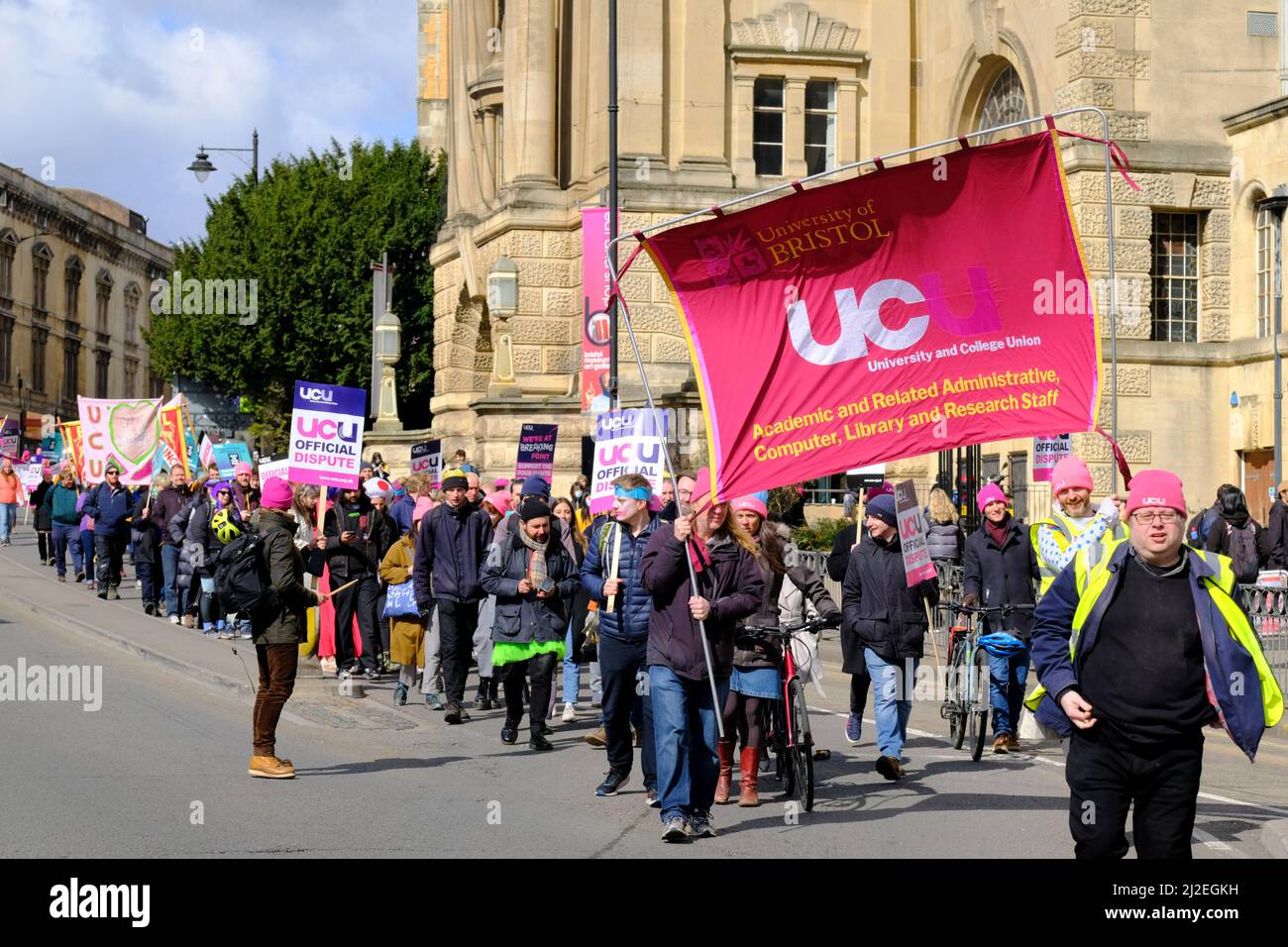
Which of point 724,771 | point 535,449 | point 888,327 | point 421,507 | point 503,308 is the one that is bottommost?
point 724,771

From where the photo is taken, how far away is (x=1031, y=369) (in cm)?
999

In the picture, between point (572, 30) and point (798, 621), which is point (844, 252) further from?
point (572, 30)

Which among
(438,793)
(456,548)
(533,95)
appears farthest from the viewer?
(533,95)

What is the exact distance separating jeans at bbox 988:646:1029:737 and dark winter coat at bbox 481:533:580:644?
3088mm

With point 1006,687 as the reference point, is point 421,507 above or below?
above

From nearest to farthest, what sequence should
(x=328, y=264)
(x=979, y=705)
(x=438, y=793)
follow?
(x=438, y=793), (x=979, y=705), (x=328, y=264)

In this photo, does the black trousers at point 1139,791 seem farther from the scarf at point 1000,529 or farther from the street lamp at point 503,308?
the street lamp at point 503,308

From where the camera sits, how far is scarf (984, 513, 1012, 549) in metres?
14.1

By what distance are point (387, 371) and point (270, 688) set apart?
32.8m

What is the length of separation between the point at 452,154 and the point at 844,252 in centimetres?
3245

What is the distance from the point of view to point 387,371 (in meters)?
44.7

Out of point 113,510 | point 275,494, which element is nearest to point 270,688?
point 275,494

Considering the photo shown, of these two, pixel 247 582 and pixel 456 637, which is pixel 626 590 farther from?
pixel 456 637

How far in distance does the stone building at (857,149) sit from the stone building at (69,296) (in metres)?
49.6
